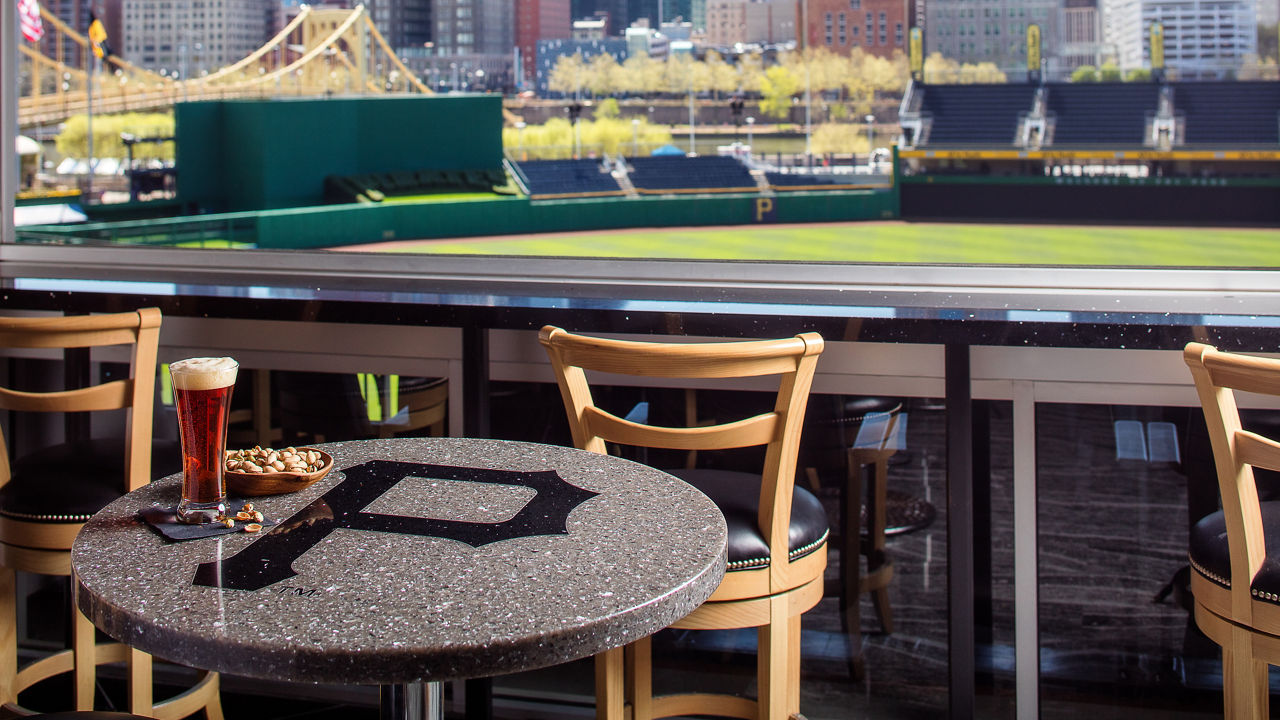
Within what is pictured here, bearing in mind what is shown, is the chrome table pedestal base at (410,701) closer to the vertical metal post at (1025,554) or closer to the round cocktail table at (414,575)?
the round cocktail table at (414,575)

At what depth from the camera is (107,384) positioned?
6.40 ft

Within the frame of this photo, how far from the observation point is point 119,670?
2660 mm

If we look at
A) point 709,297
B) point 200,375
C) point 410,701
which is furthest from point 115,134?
point 410,701

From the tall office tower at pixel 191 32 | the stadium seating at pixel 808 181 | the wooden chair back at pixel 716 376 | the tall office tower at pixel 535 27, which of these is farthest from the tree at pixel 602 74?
the wooden chair back at pixel 716 376

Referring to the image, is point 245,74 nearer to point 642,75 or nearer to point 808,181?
point 642,75

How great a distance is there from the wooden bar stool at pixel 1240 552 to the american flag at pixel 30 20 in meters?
3.25

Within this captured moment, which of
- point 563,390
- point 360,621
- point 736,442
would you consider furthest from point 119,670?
point 360,621

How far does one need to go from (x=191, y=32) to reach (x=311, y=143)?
523 mm

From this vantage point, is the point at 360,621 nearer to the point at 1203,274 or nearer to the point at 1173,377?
the point at 1173,377

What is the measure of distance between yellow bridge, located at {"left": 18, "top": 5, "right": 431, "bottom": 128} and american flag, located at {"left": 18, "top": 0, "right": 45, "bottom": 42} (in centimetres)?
2

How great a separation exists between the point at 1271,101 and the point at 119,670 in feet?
9.84

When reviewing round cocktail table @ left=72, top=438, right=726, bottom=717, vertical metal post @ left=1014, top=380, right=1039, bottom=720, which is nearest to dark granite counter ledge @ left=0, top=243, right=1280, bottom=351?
vertical metal post @ left=1014, top=380, right=1039, bottom=720

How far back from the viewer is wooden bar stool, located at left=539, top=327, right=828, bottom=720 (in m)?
1.55

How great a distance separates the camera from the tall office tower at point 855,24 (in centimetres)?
302
